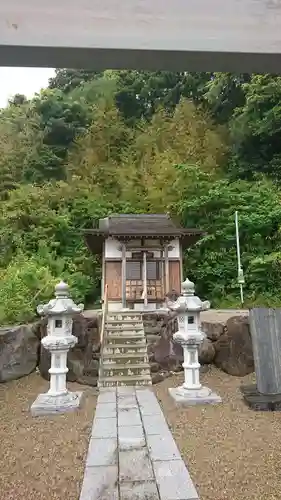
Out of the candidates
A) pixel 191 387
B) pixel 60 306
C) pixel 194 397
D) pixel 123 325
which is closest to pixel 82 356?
pixel 123 325

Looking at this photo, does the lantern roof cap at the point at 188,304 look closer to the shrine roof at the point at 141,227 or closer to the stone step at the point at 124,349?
the stone step at the point at 124,349

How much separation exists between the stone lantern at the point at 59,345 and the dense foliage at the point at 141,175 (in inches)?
104

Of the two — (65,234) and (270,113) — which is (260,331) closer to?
(65,234)

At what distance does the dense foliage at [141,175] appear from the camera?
49.1ft

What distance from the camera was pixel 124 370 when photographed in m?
7.62

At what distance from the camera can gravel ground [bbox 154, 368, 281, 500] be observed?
10.3 feet

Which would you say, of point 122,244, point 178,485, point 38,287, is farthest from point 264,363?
point 122,244

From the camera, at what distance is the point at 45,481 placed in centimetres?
338

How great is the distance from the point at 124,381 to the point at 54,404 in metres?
1.77

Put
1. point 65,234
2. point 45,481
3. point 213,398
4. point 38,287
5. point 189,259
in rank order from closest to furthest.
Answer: point 45,481, point 213,398, point 38,287, point 189,259, point 65,234

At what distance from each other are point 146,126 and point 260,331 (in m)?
20.8

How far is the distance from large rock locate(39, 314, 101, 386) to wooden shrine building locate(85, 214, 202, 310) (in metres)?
3.80

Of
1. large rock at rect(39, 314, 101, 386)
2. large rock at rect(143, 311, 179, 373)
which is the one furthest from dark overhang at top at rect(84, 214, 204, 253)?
large rock at rect(39, 314, 101, 386)

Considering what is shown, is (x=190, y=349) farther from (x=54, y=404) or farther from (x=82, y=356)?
(x=82, y=356)
